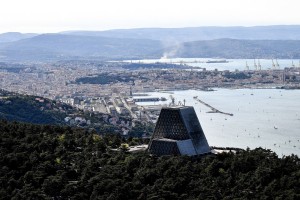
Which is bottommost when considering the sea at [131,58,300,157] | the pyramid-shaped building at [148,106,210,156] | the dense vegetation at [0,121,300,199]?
the sea at [131,58,300,157]

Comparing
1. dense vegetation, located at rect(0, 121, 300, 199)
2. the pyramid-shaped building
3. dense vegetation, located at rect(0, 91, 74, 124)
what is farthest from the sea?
dense vegetation, located at rect(0, 121, 300, 199)

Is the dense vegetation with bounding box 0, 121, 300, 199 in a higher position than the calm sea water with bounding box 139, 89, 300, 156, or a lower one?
higher

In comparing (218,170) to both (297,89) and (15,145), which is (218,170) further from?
(297,89)

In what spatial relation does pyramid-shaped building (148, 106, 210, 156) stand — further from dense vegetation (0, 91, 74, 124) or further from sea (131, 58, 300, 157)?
dense vegetation (0, 91, 74, 124)

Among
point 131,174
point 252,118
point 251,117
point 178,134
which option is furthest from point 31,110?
point 131,174

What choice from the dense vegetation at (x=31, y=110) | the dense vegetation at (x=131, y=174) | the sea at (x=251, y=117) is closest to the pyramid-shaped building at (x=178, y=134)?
the dense vegetation at (x=131, y=174)

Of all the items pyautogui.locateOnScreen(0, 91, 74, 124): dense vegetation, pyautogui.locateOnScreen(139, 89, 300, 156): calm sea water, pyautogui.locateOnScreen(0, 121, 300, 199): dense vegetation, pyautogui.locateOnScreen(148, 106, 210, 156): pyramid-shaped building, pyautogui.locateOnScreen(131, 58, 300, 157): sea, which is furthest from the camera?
pyautogui.locateOnScreen(0, 91, 74, 124): dense vegetation

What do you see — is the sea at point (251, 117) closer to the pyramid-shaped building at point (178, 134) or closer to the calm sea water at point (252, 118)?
the calm sea water at point (252, 118)

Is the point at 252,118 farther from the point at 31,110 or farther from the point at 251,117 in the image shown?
the point at 31,110
